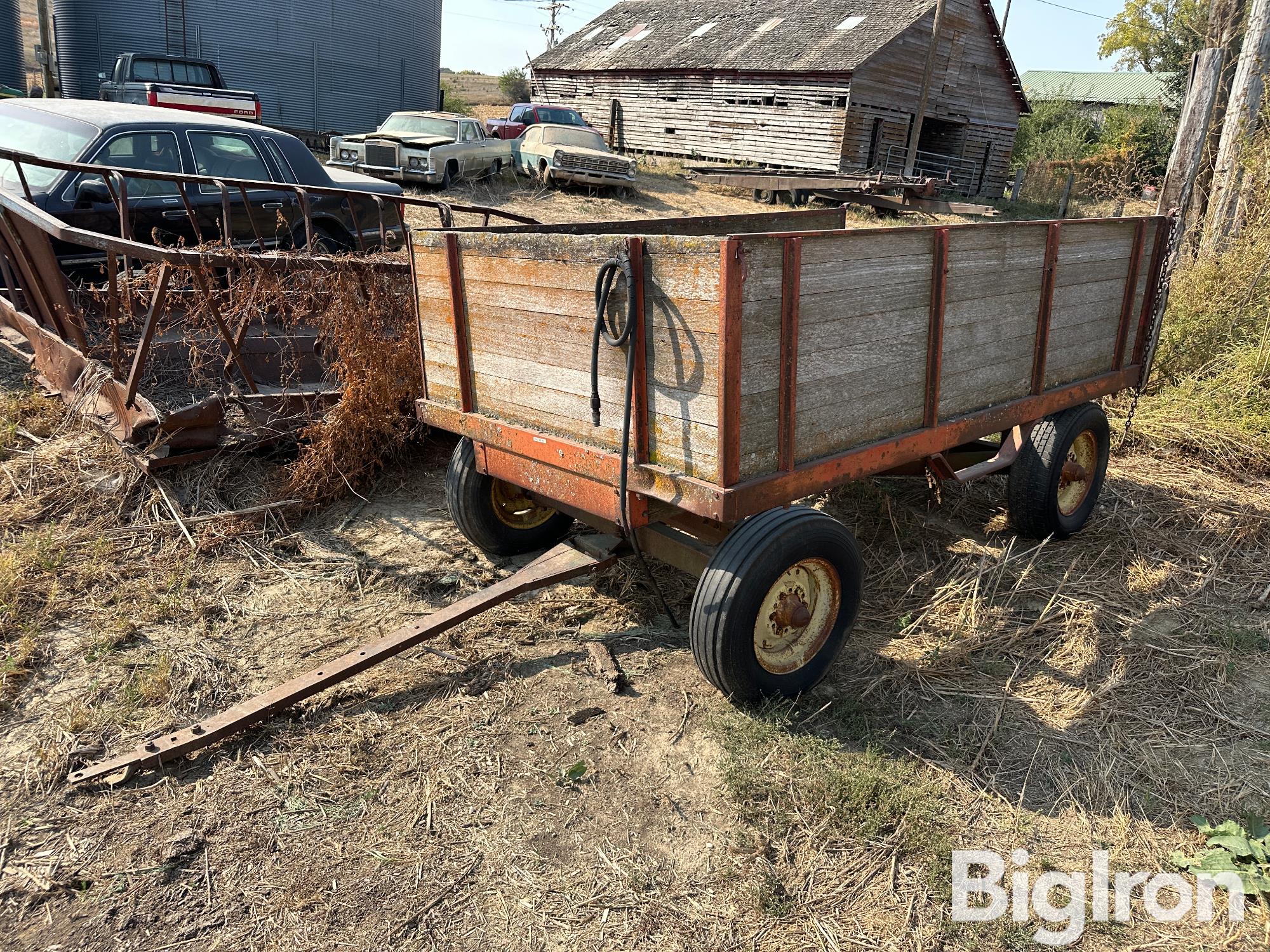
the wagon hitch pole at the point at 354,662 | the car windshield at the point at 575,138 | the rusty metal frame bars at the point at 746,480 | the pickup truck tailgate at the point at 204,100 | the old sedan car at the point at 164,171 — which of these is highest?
the pickup truck tailgate at the point at 204,100

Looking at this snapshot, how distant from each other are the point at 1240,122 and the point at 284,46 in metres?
26.8

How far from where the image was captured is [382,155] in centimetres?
1706

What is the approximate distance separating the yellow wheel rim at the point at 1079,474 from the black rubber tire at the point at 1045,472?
105 mm

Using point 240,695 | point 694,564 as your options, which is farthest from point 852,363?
point 240,695

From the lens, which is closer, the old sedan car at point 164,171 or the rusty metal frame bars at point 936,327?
the rusty metal frame bars at point 936,327

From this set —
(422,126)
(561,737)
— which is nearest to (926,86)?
(422,126)

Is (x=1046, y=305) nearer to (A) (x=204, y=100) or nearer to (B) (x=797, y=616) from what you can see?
(B) (x=797, y=616)

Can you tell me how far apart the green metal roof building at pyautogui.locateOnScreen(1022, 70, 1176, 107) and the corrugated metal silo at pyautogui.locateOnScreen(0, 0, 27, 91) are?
1965 inches

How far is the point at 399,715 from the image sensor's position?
11.4 feet

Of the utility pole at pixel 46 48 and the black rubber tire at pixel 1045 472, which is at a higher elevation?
the utility pole at pixel 46 48

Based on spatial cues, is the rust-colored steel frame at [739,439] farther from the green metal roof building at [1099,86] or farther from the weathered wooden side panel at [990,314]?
the green metal roof building at [1099,86]

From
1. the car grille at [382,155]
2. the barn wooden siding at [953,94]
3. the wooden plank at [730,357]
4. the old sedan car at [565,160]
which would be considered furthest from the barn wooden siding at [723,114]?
the wooden plank at [730,357]

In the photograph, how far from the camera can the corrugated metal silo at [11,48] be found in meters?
28.5

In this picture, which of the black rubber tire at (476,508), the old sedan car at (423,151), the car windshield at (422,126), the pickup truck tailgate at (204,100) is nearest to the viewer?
the black rubber tire at (476,508)
